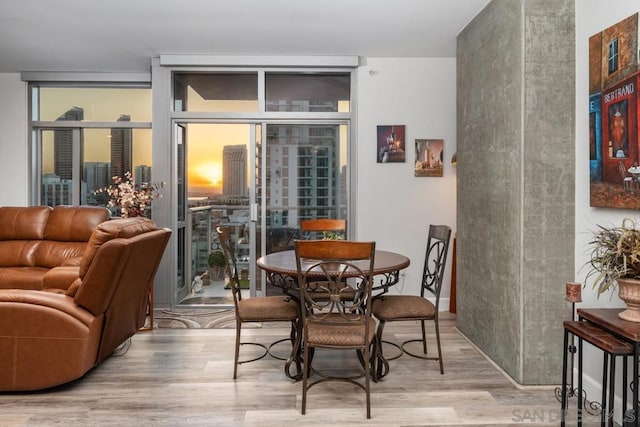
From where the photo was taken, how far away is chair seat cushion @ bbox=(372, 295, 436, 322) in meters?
2.79

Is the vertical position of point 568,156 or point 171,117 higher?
point 171,117

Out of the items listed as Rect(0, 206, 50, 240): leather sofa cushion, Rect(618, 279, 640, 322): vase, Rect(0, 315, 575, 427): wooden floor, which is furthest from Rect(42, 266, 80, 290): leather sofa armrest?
Rect(618, 279, 640, 322): vase

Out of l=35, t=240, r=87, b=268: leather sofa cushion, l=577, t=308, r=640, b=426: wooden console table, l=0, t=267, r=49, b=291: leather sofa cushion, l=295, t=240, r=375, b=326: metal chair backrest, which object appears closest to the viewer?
l=577, t=308, r=640, b=426: wooden console table

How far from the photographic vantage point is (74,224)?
14.2 feet

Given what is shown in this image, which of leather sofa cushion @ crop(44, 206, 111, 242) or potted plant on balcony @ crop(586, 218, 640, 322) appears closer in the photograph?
potted plant on balcony @ crop(586, 218, 640, 322)

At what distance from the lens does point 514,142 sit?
2822mm

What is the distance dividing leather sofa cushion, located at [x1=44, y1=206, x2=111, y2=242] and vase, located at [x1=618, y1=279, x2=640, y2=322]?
169 inches

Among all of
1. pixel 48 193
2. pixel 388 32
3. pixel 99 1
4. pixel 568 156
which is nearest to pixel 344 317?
pixel 568 156

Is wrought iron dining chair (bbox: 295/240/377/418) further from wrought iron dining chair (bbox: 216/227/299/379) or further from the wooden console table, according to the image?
the wooden console table

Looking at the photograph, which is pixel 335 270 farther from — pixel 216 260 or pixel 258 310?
pixel 216 260

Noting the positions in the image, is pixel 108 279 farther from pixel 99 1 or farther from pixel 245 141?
pixel 245 141

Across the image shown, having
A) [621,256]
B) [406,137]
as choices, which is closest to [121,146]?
[406,137]

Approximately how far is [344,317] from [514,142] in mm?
1599

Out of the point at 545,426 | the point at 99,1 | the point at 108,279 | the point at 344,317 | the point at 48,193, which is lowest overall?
the point at 545,426
